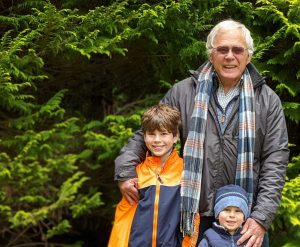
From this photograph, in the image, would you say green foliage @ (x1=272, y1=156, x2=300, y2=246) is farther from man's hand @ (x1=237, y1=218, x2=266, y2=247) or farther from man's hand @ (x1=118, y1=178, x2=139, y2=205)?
man's hand @ (x1=118, y1=178, x2=139, y2=205)

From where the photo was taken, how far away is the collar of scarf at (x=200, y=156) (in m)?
3.06

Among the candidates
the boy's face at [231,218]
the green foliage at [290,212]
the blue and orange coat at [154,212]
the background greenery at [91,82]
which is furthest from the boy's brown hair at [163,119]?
the green foliage at [290,212]

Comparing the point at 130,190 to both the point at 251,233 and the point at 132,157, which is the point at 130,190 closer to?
the point at 132,157

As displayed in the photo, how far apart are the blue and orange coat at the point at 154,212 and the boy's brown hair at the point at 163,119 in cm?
21

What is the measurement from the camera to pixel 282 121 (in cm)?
314

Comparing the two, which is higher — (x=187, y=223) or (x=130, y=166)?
(x=130, y=166)

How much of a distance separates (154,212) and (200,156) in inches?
18.2

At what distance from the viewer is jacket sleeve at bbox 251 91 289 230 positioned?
3002 mm

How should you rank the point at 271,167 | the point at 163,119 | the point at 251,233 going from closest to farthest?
1. the point at 251,233
2. the point at 271,167
3. the point at 163,119

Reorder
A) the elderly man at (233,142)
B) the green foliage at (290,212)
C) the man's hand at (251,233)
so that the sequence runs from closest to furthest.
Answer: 1. the man's hand at (251,233)
2. the elderly man at (233,142)
3. the green foliage at (290,212)

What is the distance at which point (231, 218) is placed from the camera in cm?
296

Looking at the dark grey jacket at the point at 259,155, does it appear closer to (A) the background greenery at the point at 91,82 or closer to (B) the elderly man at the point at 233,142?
(B) the elderly man at the point at 233,142

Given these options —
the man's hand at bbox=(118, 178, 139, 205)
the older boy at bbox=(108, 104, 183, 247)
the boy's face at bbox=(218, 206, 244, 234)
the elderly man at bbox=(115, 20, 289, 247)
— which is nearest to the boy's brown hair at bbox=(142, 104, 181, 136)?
the older boy at bbox=(108, 104, 183, 247)

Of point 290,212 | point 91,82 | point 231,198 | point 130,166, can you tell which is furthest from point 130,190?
point 91,82
